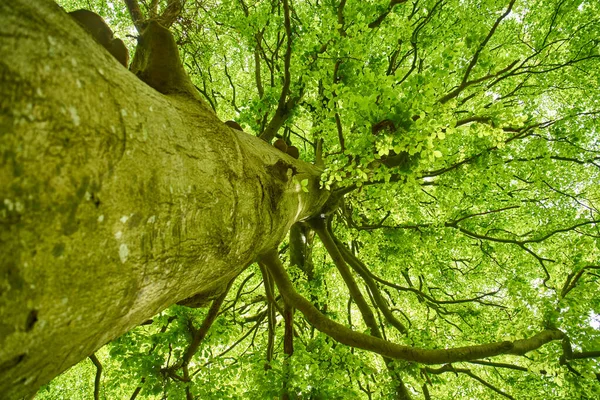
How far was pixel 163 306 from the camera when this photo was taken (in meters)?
1.31

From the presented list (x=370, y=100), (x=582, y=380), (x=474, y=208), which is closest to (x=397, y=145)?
(x=370, y=100)

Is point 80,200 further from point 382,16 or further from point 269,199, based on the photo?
point 382,16

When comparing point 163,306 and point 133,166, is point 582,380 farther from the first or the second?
point 133,166

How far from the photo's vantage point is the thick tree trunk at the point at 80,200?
647 mm

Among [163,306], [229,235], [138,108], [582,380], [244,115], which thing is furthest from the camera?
[244,115]

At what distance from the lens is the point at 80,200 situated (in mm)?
778

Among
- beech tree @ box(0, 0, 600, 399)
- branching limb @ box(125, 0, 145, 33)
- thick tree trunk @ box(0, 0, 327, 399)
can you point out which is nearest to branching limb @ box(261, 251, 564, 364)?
beech tree @ box(0, 0, 600, 399)

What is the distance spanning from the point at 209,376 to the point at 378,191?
3.49 metres

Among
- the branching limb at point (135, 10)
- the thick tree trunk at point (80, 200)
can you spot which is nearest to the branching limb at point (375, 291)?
the thick tree trunk at point (80, 200)

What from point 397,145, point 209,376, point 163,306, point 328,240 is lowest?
point 209,376

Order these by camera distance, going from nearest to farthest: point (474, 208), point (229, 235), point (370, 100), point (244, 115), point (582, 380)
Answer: point (229, 235), point (370, 100), point (582, 380), point (244, 115), point (474, 208)

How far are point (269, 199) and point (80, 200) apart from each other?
1.37 meters

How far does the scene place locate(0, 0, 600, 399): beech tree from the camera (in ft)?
2.39

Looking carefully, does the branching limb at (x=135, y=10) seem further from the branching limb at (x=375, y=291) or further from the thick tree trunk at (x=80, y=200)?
the branching limb at (x=375, y=291)
